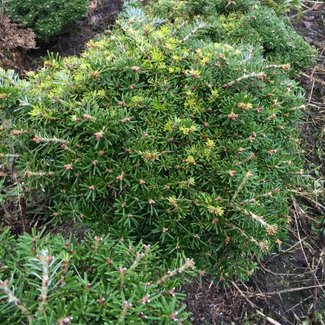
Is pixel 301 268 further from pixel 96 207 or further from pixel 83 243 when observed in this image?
pixel 83 243

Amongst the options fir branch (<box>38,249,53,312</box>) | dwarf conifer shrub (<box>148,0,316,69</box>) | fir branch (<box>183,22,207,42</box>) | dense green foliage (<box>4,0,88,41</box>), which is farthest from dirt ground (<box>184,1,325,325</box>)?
dense green foliage (<box>4,0,88,41</box>)

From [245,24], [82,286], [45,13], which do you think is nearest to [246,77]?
[245,24]

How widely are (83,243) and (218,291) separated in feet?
3.68

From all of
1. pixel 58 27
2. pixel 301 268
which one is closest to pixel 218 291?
pixel 301 268

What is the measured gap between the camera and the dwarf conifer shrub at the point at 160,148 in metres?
1.82

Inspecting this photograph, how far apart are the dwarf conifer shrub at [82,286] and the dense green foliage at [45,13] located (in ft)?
6.87

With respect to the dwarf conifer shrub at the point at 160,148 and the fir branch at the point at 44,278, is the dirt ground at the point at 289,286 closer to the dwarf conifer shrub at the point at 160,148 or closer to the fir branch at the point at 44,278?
the dwarf conifer shrub at the point at 160,148

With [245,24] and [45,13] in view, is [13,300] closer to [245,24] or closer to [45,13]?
[245,24]

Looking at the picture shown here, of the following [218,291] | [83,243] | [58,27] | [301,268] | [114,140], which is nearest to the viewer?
[83,243]

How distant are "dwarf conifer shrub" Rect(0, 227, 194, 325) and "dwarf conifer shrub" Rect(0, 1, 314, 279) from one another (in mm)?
338

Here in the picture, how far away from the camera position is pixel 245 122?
1.97m

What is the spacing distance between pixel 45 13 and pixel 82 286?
2472mm

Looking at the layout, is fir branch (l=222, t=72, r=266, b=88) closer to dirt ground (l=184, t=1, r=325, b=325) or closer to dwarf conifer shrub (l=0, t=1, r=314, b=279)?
dwarf conifer shrub (l=0, t=1, r=314, b=279)

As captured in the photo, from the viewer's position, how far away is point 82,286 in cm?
133
